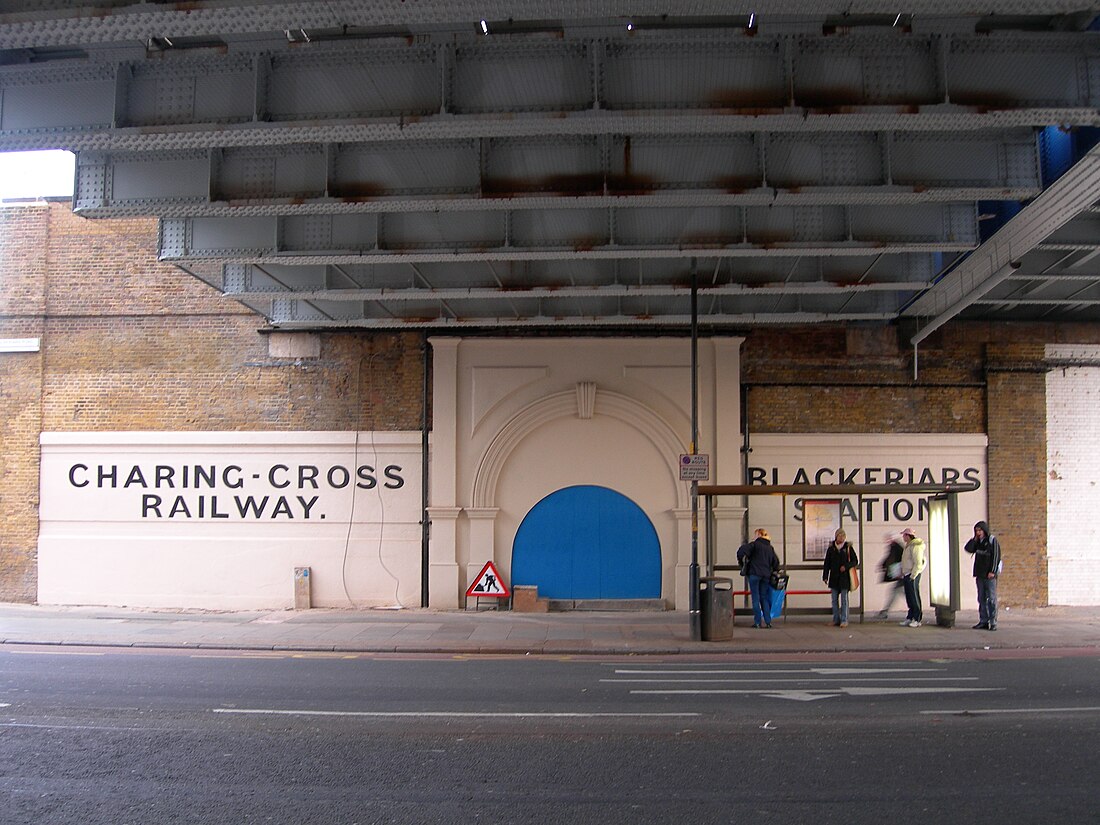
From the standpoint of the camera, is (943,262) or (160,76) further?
(943,262)

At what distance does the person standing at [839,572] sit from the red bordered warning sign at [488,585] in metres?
6.15

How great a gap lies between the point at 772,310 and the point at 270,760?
13617 millimetres

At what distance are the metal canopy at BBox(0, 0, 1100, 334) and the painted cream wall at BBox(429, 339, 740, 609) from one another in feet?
8.92

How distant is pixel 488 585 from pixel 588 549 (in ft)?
7.01

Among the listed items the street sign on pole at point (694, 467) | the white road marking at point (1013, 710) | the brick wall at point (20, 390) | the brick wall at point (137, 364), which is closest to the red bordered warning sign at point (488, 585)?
the brick wall at point (137, 364)

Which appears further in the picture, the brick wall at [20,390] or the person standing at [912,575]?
the brick wall at [20,390]

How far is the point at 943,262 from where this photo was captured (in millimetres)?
15758

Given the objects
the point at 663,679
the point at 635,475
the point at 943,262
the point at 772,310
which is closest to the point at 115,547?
the point at 635,475

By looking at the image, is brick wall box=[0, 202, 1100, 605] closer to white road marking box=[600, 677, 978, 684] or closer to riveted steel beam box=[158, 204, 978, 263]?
riveted steel beam box=[158, 204, 978, 263]

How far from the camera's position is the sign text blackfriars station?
1916cm

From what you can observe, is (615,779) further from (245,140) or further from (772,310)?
(772,310)

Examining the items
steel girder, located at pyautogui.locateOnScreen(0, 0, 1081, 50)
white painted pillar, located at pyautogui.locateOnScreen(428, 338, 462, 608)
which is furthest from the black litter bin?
steel girder, located at pyautogui.locateOnScreen(0, 0, 1081, 50)

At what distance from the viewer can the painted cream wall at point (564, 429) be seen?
62.3 ft

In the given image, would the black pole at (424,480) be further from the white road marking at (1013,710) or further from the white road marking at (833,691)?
the white road marking at (1013,710)
